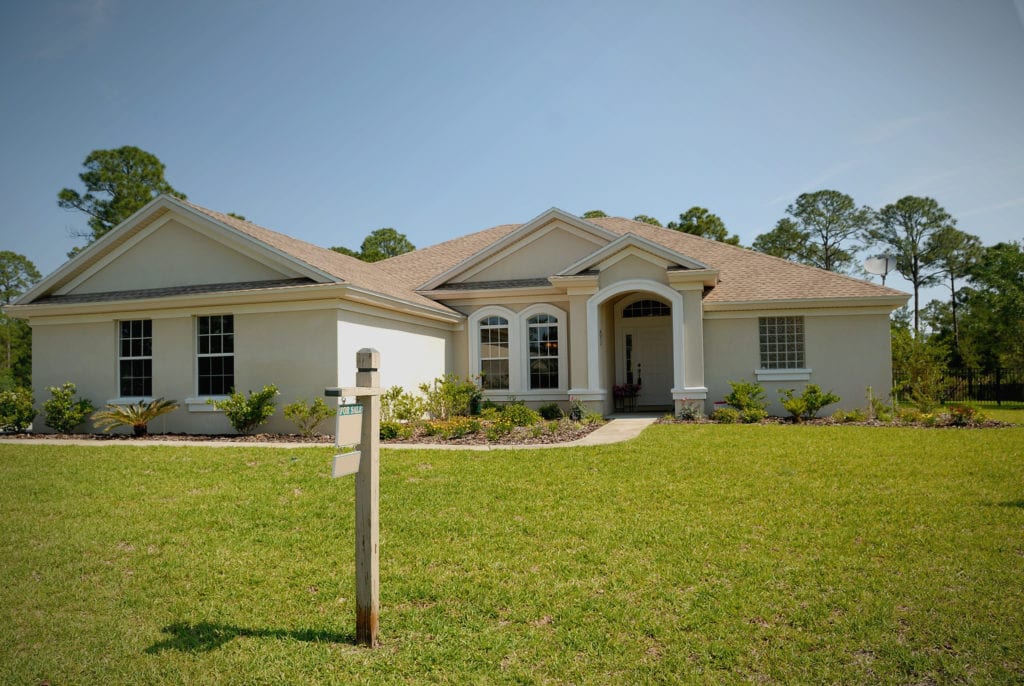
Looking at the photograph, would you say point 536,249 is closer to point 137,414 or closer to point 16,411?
point 137,414

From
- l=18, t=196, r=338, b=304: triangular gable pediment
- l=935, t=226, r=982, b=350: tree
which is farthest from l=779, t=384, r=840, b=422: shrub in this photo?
l=935, t=226, r=982, b=350: tree

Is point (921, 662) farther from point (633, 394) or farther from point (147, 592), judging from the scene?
point (633, 394)

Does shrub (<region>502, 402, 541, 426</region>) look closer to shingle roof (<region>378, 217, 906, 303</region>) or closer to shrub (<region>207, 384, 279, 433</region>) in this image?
shrub (<region>207, 384, 279, 433</region>)

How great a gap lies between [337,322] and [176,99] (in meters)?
8.14

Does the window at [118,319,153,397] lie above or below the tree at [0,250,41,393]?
below

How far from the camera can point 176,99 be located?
15836 millimetres

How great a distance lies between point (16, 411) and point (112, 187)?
26.7 metres

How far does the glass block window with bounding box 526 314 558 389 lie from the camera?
695 inches

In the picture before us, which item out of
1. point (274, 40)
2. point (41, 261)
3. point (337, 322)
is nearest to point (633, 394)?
point (337, 322)

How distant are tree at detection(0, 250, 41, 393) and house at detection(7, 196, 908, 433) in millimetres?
26837

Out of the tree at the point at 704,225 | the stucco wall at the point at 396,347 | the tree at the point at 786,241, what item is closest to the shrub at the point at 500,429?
the stucco wall at the point at 396,347

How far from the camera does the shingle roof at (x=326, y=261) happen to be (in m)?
13.9

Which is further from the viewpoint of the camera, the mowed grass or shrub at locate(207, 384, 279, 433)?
shrub at locate(207, 384, 279, 433)

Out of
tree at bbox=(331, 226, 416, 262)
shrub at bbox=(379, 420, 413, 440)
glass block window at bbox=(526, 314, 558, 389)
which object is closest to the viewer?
shrub at bbox=(379, 420, 413, 440)
